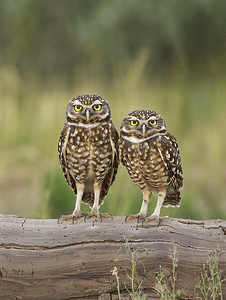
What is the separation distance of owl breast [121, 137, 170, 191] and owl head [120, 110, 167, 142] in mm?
36

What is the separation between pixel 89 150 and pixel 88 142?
5cm

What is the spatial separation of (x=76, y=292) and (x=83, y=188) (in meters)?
0.66

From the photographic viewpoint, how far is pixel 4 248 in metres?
1.90

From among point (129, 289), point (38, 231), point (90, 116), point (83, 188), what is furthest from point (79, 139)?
point (129, 289)

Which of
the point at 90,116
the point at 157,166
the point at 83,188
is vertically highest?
the point at 90,116

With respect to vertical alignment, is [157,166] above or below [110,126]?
below

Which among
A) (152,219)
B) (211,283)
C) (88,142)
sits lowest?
(211,283)

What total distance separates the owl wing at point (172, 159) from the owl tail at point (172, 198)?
0.08 m

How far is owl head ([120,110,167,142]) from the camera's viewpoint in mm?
2018

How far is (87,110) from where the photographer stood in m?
2.02

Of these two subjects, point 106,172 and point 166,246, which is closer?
point 166,246

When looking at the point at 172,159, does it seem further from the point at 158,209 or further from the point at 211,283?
the point at 211,283

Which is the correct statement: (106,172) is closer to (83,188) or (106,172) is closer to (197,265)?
(83,188)

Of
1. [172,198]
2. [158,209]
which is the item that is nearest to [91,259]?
[158,209]
